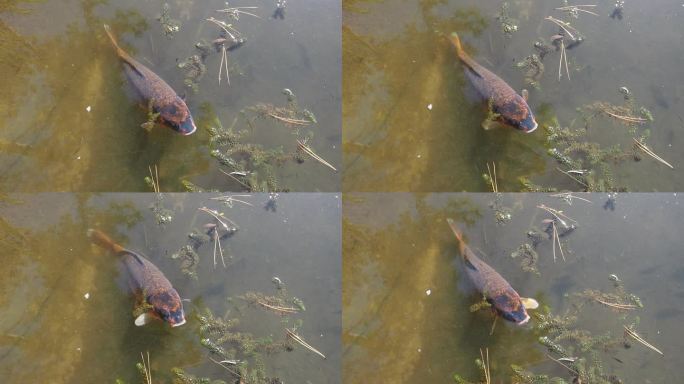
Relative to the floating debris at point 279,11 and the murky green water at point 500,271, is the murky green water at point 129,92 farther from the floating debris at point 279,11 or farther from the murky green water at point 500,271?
the murky green water at point 500,271

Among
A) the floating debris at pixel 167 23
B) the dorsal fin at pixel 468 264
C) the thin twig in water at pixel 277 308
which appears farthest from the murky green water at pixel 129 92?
the dorsal fin at pixel 468 264

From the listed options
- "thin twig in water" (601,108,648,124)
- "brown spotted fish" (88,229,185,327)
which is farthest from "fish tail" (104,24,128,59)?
"thin twig in water" (601,108,648,124)

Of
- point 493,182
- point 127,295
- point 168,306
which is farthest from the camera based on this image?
point 493,182

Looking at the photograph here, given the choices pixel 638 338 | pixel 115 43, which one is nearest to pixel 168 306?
pixel 115 43

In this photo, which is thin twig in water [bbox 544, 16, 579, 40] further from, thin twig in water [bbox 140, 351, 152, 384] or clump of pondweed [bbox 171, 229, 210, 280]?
thin twig in water [bbox 140, 351, 152, 384]

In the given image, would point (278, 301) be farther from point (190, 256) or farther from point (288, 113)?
point (288, 113)

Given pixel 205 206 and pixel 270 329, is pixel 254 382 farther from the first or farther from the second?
pixel 205 206
